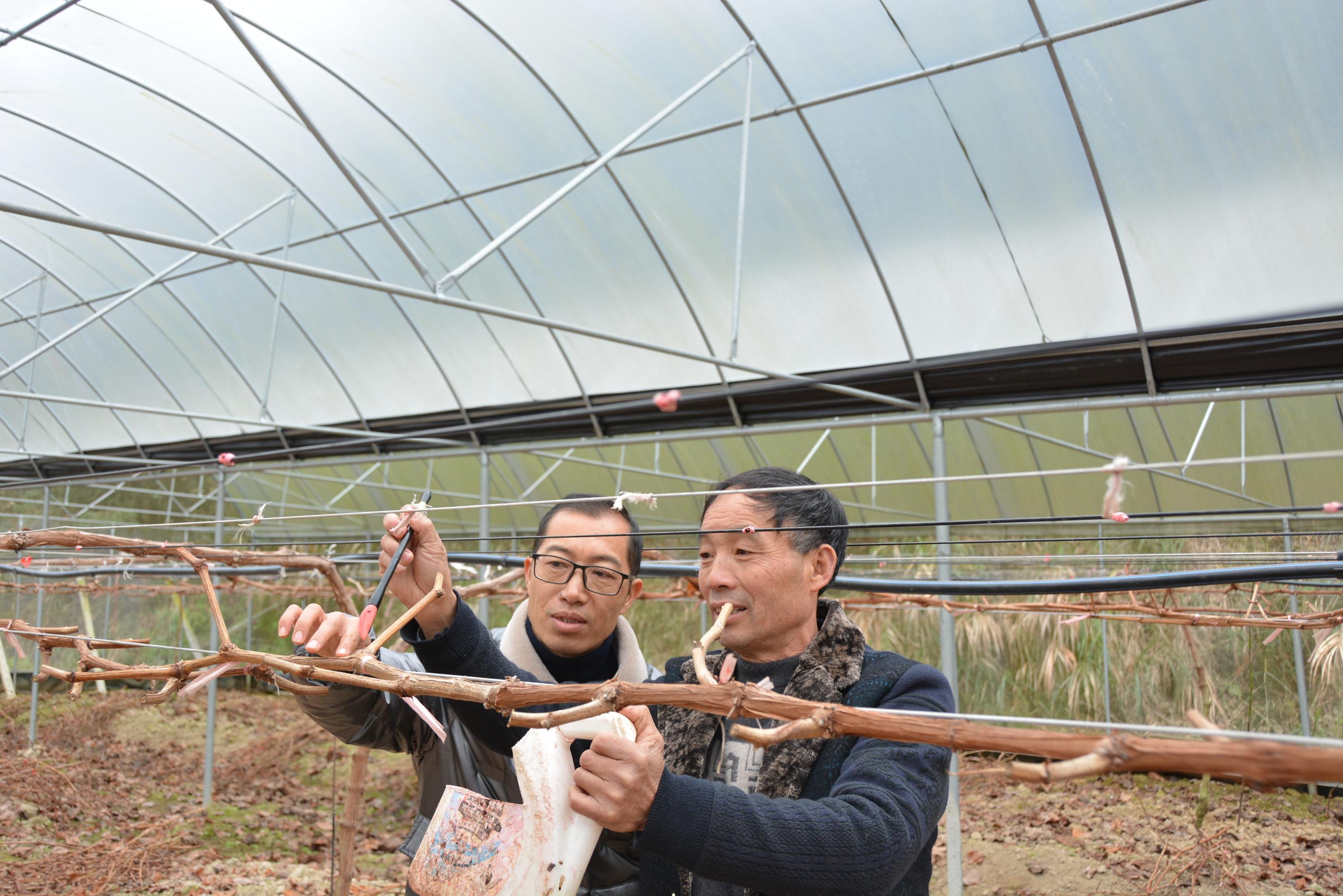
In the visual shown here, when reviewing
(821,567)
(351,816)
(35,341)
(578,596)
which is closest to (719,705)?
(821,567)

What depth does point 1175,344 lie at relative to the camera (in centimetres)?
526

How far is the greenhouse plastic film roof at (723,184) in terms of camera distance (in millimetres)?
4918

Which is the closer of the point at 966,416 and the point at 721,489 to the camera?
the point at 721,489

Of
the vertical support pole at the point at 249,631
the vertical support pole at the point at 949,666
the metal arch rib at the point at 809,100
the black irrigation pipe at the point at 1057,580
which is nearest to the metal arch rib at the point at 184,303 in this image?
the metal arch rib at the point at 809,100

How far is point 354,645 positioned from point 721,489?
0.81 metres

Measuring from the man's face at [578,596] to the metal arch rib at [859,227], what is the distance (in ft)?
13.8

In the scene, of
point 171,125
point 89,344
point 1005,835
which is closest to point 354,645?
point 1005,835

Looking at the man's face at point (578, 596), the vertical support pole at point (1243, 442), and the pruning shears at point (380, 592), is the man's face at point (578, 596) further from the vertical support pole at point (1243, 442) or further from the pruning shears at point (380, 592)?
the vertical support pole at point (1243, 442)

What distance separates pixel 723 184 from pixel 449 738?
498 cm

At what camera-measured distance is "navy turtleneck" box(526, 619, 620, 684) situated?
2.14m

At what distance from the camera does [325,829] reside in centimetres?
703

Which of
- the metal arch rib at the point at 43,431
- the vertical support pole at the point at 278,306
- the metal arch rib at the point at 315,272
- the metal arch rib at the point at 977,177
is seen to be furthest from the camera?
the metal arch rib at the point at 43,431

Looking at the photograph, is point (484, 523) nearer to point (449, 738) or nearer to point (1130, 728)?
point (449, 738)

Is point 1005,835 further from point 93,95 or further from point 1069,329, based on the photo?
point 93,95
